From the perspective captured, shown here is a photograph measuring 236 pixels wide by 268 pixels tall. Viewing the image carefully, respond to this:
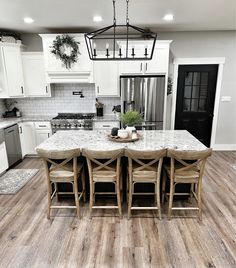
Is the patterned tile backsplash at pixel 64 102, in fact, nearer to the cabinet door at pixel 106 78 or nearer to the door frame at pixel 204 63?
the cabinet door at pixel 106 78

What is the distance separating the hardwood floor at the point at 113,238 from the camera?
2.03m

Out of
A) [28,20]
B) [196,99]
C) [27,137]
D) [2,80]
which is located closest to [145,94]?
[196,99]

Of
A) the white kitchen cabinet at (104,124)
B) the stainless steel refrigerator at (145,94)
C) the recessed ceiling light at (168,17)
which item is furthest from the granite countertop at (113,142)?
the recessed ceiling light at (168,17)

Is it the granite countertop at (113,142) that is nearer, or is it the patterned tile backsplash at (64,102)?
the granite countertop at (113,142)

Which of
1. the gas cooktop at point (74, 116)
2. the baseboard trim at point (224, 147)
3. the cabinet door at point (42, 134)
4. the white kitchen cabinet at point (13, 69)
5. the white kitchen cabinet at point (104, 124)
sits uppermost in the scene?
the white kitchen cabinet at point (13, 69)

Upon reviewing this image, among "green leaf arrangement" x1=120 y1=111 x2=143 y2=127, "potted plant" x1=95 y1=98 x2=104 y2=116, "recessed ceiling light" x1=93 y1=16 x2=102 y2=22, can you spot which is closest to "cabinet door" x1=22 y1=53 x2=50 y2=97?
"potted plant" x1=95 y1=98 x2=104 y2=116

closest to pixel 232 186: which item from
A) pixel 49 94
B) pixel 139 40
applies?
pixel 139 40

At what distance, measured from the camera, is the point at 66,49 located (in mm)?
4285

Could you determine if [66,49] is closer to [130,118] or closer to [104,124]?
[104,124]

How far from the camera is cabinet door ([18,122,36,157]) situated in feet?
15.0

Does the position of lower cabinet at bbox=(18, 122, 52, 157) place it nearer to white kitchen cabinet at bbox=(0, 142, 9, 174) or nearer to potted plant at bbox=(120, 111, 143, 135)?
white kitchen cabinet at bbox=(0, 142, 9, 174)

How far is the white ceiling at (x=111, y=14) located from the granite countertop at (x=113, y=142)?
72.7 inches

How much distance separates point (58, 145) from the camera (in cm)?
265

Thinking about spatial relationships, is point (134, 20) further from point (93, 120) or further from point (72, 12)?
point (93, 120)
